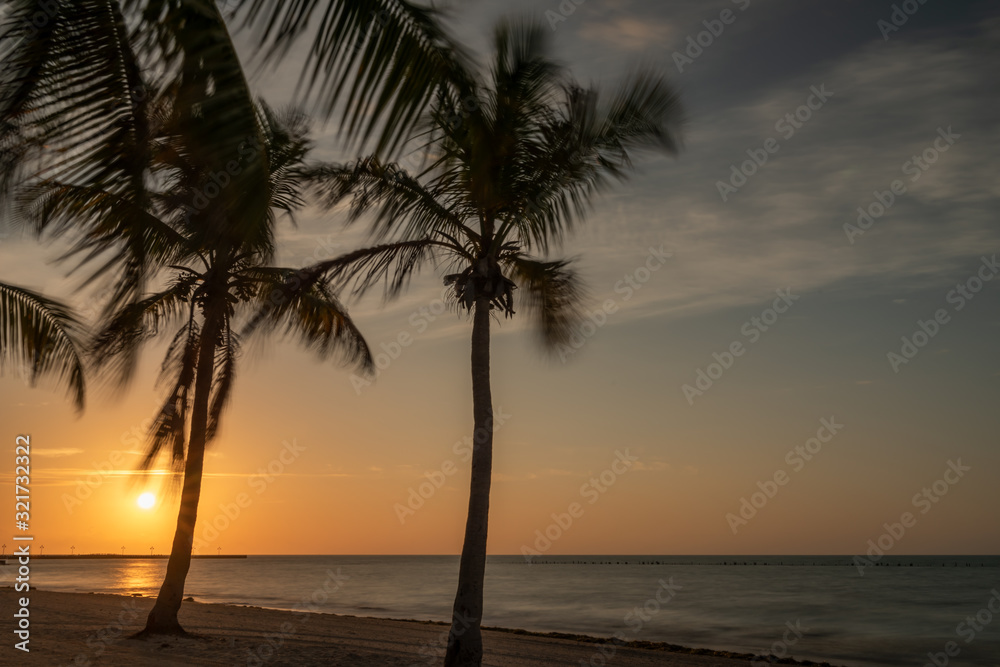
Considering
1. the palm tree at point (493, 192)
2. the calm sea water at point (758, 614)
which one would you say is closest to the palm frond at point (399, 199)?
the palm tree at point (493, 192)

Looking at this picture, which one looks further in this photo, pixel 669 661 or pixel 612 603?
pixel 612 603

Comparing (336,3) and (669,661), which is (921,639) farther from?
(336,3)

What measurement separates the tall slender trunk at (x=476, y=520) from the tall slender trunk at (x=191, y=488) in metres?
4.38

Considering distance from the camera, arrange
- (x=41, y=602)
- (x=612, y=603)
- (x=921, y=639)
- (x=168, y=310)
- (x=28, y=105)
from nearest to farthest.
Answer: (x=28, y=105)
(x=168, y=310)
(x=41, y=602)
(x=921, y=639)
(x=612, y=603)

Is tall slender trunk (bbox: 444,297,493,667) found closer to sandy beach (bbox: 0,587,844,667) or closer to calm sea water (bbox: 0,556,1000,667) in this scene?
sandy beach (bbox: 0,587,844,667)

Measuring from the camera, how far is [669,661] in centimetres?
1669

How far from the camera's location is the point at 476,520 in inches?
389

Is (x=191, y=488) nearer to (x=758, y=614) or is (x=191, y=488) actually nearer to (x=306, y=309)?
(x=306, y=309)

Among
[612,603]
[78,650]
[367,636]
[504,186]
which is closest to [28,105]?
[504,186]

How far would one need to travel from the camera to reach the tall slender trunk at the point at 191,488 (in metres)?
11.6

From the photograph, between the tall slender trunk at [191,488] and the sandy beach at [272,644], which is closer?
the sandy beach at [272,644]

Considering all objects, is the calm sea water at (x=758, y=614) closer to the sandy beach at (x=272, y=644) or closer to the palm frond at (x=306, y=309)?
the sandy beach at (x=272, y=644)

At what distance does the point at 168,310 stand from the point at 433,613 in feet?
94.1

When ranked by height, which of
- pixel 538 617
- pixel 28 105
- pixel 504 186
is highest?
pixel 504 186
